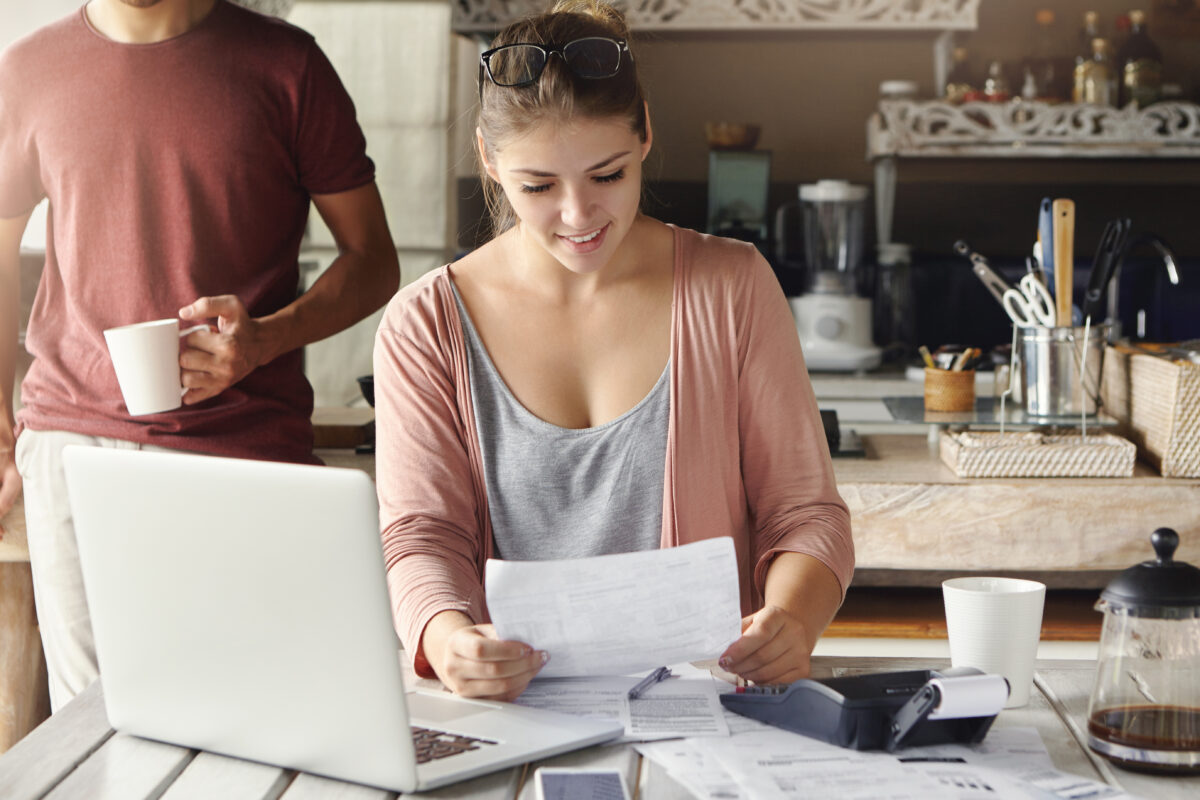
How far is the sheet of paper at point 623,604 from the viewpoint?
99 centimetres

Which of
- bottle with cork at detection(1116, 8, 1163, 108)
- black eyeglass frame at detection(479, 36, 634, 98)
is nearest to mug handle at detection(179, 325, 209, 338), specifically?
black eyeglass frame at detection(479, 36, 634, 98)

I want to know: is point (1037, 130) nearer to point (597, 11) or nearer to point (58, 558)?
point (597, 11)

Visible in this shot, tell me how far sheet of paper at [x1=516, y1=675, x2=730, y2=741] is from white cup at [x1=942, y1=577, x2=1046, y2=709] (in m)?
0.23

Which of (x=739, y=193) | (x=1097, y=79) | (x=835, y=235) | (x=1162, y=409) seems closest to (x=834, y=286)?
(x=835, y=235)

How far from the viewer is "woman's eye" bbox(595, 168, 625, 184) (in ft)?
4.11

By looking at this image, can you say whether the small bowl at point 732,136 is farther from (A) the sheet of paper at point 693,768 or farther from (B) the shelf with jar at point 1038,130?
(A) the sheet of paper at point 693,768

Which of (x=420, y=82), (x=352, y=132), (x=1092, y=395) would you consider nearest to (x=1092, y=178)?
(x=1092, y=395)

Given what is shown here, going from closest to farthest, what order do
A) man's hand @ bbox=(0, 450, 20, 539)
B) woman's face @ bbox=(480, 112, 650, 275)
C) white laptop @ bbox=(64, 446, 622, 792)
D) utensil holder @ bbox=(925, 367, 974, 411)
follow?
white laptop @ bbox=(64, 446, 622, 792)
woman's face @ bbox=(480, 112, 650, 275)
man's hand @ bbox=(0, 450, 20, 539)
utensil holder @ bbox=(925, 367, 974, 411)

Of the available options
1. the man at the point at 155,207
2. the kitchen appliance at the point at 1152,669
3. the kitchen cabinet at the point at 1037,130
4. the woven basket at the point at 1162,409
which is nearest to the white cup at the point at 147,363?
the man at the point at 155,207

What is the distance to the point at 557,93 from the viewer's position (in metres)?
1.24

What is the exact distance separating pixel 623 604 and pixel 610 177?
0.47m

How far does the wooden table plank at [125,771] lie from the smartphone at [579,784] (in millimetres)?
288

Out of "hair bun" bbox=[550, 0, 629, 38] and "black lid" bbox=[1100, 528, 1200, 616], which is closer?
"black lid" bbox=[1100, 528, 1200, 616]

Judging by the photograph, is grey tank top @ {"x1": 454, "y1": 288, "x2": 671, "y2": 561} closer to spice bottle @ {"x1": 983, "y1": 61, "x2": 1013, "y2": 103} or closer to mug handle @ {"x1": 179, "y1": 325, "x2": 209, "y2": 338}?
mug handle @ {"x1": 179, "y1": 325, "x2": 209, "y2": 338}
